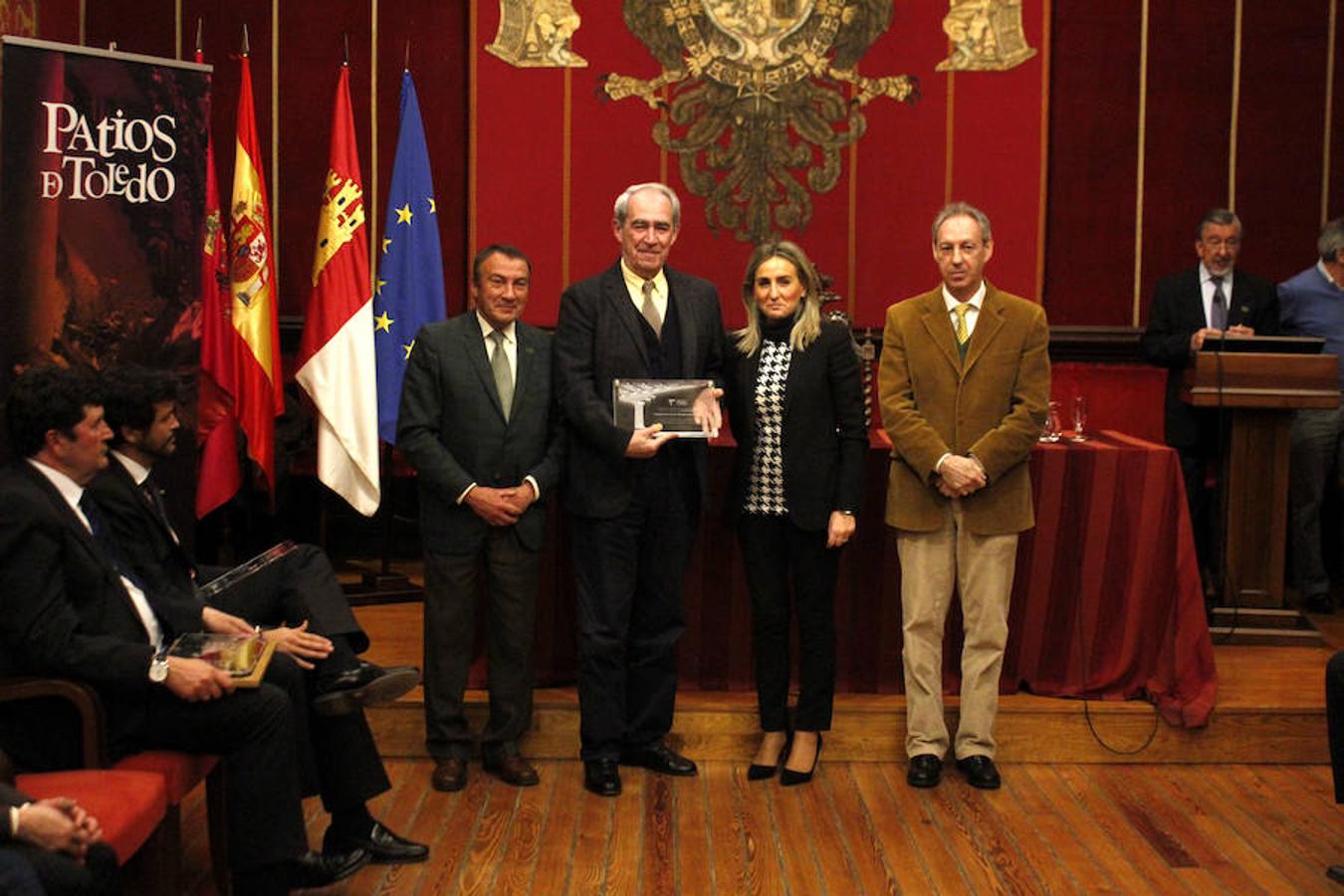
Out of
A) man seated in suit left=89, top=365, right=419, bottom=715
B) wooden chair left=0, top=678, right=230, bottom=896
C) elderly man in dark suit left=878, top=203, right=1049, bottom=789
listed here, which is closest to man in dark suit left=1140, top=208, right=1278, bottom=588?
elderly man in dark suit left=878, top=203, right=1049, bottom=789

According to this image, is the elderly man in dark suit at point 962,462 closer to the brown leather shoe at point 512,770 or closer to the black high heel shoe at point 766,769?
the black high heel shoe at point 766,769

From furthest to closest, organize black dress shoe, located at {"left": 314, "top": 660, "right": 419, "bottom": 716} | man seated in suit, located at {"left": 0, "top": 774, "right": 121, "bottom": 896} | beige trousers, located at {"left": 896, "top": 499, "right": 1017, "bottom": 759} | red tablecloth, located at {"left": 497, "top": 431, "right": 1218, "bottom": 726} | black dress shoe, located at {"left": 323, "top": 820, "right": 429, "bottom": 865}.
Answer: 1. red tablecloth, located at {"left": 497, "top": 431, "right": 1218, "bottom": 726}
2. beige trousers, located at {"left": 896, "top": 499, "right": 1017, "bottom": 759}
3. black dress shoe, located at {"left": 323, "top": 820, "right": 429, "bottom": 865}
4. black dress shoe, located at {"left": 314, "top": 660, "right": 419, "bottom": 716}
5. man seated in suit, located at {"left": 0, "top": 774, "right": 121, "bottom": 896}

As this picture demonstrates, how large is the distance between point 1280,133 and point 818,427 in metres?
3.69

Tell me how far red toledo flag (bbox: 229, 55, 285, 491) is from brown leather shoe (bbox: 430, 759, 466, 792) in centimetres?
183

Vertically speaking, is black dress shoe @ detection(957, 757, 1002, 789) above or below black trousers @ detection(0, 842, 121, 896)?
below

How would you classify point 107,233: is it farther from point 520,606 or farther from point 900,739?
point 900,739

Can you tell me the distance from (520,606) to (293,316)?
2938mm

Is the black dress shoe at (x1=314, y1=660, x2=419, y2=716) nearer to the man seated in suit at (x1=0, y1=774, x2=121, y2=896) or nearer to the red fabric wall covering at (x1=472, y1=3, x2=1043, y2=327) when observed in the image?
the man seated in suit at (x1=0, y1=774, x2=121, y2=896)

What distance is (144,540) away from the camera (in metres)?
3.78

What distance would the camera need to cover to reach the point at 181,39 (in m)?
6.99

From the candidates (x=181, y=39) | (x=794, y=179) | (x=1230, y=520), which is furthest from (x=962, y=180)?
(x=181, y=39)

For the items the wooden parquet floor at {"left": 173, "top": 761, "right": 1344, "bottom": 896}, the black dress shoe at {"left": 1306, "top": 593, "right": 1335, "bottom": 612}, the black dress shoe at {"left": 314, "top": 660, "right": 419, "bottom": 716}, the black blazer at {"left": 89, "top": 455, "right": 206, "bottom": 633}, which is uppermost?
the black blazer at {"left": 89, "top": 455, "right": 206, "bottom": 633}

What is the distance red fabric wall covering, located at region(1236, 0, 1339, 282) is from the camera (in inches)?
277

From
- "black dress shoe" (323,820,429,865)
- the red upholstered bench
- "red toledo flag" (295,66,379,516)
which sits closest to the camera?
the red upholstered bench
